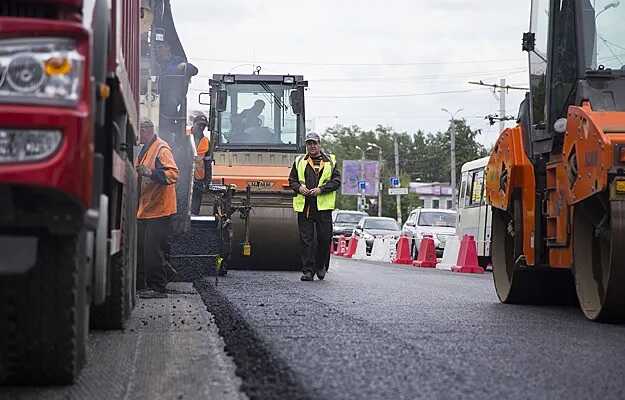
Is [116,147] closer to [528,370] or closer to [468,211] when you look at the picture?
[528,370]

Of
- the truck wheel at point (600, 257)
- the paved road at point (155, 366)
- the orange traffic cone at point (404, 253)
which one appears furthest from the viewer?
the orange traffic cone at point (404, 253)

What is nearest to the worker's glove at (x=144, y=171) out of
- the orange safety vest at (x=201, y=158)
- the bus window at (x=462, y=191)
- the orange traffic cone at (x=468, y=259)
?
the orange safety vest at (x=201, y=158)

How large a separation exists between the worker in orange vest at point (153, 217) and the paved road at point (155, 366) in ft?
8.22

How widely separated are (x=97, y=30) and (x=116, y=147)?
4.60ft

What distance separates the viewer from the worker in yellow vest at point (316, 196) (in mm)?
14211

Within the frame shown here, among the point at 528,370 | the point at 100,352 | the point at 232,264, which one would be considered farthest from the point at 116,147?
the point at 232,264

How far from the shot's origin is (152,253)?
11164 mm

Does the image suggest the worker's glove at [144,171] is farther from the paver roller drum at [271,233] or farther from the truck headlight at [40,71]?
the truck headlight at [40,71]

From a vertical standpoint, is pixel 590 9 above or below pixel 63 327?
above

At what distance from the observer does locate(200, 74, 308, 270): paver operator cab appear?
646 inches

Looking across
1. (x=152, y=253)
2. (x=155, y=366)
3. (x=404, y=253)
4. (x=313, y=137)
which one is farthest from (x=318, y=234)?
(x=404, y=253)

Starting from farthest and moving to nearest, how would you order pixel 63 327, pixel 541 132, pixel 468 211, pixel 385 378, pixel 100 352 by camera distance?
pixel 468 211 → pixel 541 132 → pixel 100 352 → pixel 385 378 → pixel 63 327

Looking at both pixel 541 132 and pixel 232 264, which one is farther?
pixel 232 264

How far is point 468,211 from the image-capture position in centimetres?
2462
